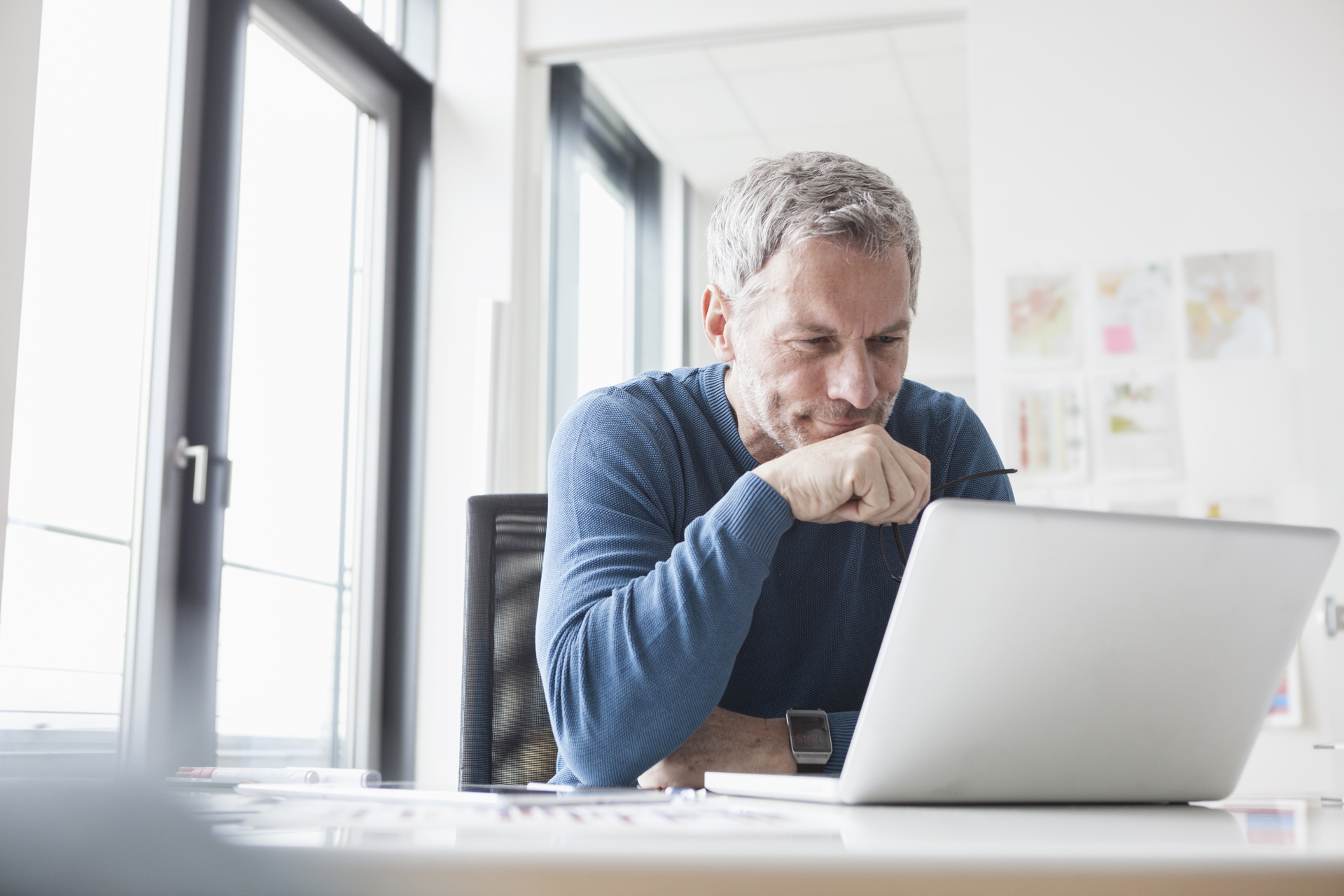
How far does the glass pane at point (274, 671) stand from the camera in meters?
2.43

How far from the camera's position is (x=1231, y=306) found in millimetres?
2779

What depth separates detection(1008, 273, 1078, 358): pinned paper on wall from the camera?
291cm

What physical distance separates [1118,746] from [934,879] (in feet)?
1.54

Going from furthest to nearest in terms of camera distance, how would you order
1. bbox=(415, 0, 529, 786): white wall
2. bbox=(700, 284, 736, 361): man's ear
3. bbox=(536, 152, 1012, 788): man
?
bbox=(415, 0, 529, 786): white wall < bbox=(700, 284, 736, 361): man's ear < bbox=(536, 152, 1012, 788): man

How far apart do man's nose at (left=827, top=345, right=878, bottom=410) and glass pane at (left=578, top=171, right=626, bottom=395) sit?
250 centimetres

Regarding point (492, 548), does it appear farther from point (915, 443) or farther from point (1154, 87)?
point (1154, 87)

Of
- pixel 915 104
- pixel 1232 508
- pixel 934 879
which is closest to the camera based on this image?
pixel 934 879

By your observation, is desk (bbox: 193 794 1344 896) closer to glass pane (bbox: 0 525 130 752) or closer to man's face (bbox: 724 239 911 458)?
man's face (bbox: 724 239 911 458)

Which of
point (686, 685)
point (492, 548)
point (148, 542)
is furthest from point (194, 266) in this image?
point (686, 685)

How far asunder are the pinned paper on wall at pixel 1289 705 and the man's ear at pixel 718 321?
6.11 ft

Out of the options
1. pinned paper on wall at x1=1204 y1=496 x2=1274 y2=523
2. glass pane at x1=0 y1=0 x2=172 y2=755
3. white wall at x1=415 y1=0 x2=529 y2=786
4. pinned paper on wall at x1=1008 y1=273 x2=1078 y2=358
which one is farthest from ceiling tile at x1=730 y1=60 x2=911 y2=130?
Answer: glass pane at x1=0 y1=0 x2=172 y2=755

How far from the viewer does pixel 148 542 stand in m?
2.25

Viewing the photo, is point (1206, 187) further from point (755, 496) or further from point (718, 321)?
point (755, 496)

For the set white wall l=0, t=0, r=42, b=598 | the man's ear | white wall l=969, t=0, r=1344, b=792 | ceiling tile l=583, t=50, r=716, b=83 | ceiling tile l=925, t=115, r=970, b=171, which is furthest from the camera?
ceiling tile l=925, t=115, r=970, b=171
